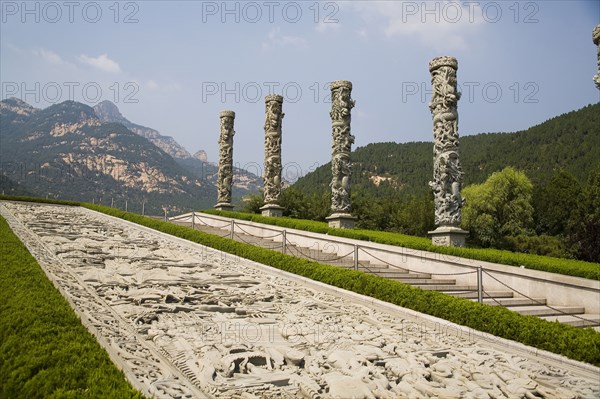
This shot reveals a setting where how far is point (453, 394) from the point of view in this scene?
4.62m

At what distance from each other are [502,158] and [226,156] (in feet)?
149

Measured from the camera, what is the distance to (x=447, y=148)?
13383 mm

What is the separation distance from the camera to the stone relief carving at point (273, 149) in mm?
20875

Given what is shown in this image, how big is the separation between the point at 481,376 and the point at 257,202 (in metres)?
20.6

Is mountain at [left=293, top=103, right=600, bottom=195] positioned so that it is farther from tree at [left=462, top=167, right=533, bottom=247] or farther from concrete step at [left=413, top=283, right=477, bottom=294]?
concrete step at [left=413, top=283, right=477, bottom=294]

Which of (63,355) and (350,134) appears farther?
(350,134)

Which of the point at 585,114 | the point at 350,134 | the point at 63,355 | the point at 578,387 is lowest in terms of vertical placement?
the point at 578,387

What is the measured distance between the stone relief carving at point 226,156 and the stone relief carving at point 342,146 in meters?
7.73

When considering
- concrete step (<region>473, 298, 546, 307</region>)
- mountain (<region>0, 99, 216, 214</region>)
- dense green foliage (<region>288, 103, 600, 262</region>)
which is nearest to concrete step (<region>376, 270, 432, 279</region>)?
concrete step (<region>473, 298, 546, 307</region>)

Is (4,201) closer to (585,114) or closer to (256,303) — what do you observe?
(256,303)

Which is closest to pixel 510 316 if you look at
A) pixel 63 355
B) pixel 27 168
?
pixel 63 355

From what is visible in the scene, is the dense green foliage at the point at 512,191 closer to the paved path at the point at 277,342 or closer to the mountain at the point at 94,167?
the paved path at the point at 277,342

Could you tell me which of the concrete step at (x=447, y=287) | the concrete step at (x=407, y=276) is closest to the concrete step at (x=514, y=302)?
the concrete step at (x=447, y=287)

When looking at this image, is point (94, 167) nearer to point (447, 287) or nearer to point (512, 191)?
point (512, 191)
